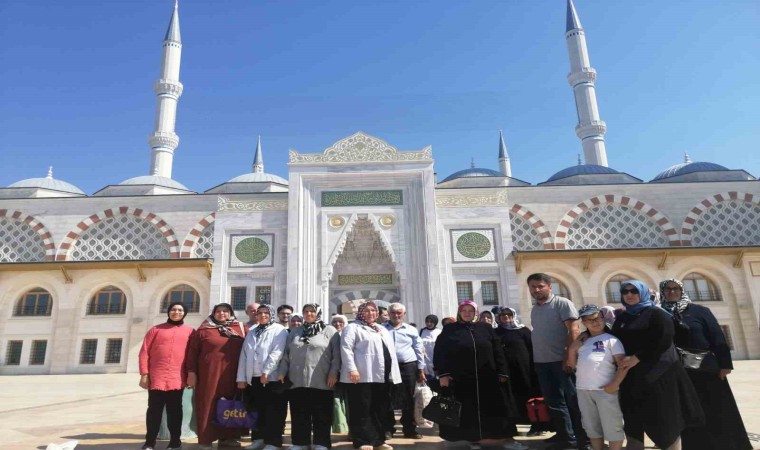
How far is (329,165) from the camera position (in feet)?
44.9

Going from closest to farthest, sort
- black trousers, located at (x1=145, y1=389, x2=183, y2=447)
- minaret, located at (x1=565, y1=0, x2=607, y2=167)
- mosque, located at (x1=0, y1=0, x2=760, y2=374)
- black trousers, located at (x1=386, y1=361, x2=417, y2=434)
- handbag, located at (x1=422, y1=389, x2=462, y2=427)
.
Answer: handbag, located at (x1=422, y1=389, x2=462, y2=427)
black trousers, located at (x1=145, y1=389, x2=183, y2=447)
black trousers, located at (x1=386, y1=361, x2=417, y2=434)
mosque, located at (x1=0, y1=0, x2=760, y2=374)
minaret, located at (x1=565, y1=0, x2=607, y2=167)

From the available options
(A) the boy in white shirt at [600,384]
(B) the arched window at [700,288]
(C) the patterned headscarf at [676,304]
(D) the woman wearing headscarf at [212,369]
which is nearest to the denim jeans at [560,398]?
(A) the boy in white shirt at [600,384]

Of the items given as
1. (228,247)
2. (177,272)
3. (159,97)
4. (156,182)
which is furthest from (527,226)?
(159,97)

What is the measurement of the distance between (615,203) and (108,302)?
15927 mm

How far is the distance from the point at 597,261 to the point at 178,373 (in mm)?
12994

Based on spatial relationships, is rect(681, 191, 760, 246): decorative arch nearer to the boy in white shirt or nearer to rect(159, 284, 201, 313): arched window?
the boy in white shirt

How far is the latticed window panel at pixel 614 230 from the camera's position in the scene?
14438mm

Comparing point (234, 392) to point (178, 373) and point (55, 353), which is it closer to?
point (178, 373)

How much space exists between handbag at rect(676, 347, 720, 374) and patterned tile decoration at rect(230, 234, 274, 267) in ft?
37.0

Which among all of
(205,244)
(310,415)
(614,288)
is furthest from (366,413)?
(614,288)

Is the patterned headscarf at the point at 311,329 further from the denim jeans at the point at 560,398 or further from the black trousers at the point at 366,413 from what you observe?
the denim jeans at the point at 560,398

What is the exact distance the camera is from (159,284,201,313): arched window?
13961 mm

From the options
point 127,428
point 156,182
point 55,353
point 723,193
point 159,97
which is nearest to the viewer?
point 127,428

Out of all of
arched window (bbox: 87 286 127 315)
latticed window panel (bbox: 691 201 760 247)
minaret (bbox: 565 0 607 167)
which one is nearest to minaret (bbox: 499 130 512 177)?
minaret (bbox: 565 0 607 167)
